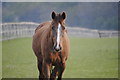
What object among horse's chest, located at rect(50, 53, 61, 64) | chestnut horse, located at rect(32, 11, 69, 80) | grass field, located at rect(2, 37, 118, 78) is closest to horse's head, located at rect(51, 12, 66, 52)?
chestnut horse, located at rect(32, 11, 69, 80)

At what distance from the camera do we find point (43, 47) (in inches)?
307

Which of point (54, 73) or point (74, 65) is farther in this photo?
point (74, 65)

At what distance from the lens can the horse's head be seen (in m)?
7.10

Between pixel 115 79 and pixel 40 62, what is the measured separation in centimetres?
199

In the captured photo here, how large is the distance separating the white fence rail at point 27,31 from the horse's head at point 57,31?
46.3 feet

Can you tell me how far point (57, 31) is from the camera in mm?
7180

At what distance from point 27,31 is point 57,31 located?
54.6ft

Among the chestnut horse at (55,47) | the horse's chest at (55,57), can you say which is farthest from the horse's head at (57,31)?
the horse's chest at (55,57)

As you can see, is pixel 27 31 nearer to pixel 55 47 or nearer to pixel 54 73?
pixel 54 73

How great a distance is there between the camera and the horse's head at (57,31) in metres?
7.10

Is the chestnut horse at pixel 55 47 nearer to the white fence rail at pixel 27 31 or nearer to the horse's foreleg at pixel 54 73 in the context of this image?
the horse's foreleg at pixel 54 73

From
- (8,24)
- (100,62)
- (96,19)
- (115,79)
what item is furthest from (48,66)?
(96,19)

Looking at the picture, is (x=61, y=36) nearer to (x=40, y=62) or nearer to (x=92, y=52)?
(x=40, y=62)

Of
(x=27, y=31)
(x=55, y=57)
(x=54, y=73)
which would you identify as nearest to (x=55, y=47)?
(x=55, y=57)
